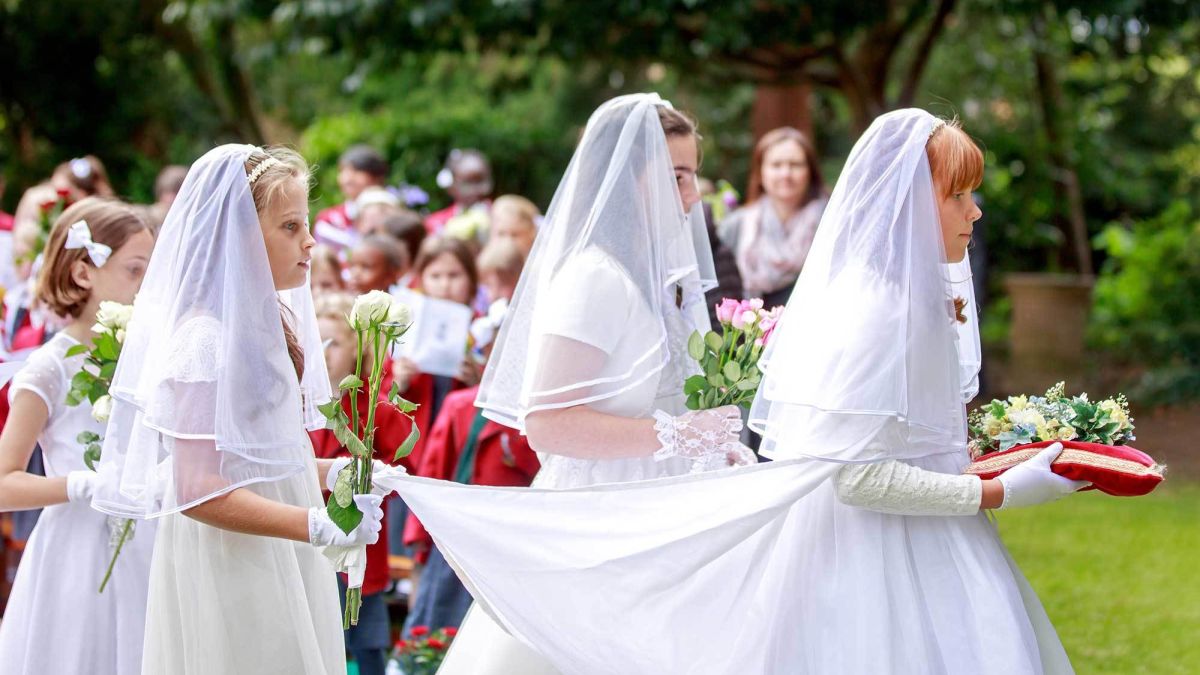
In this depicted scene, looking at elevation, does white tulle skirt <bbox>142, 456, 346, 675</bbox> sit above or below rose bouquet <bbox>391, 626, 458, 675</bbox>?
above

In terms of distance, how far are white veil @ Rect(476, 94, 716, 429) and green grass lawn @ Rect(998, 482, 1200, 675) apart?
3.21 metres

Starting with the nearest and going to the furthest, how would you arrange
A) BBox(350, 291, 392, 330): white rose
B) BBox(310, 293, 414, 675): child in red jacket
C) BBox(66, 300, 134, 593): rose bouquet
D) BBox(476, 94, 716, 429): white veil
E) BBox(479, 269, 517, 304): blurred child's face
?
BBox(350, 291, 392, 330): white rose
BBox(476, 94, 716, 429): white veil
BBox(66, 300, 134, 593): rose bouquet
BBox(310, 293, 414, 675): child in red jacket
BBox(479, 269, 517, 304): blurred child's face

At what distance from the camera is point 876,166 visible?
3258 millimetres

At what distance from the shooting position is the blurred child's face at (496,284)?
22.1ft

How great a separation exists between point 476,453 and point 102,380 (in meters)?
1.96

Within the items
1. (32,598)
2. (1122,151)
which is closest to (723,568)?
(32,598)

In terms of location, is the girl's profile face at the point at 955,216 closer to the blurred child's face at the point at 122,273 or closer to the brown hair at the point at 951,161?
the brown hair at the point at 951,161

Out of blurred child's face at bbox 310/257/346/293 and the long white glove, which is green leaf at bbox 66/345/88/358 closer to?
the long white glove

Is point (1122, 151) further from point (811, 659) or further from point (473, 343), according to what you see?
point (811, 659)

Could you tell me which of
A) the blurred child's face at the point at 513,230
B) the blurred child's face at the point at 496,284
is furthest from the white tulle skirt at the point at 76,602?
the blurred child's face at the point at 513,230

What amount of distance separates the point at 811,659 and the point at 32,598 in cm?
Result: 212

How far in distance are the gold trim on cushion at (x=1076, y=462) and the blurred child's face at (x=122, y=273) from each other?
8.06 feet

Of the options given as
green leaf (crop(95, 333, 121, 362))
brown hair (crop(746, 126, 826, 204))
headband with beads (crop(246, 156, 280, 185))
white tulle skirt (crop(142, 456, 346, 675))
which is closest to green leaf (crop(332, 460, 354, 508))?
white tulle skirt (crop(142, 456, 346, 675))

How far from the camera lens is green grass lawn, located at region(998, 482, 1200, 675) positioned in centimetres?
618
